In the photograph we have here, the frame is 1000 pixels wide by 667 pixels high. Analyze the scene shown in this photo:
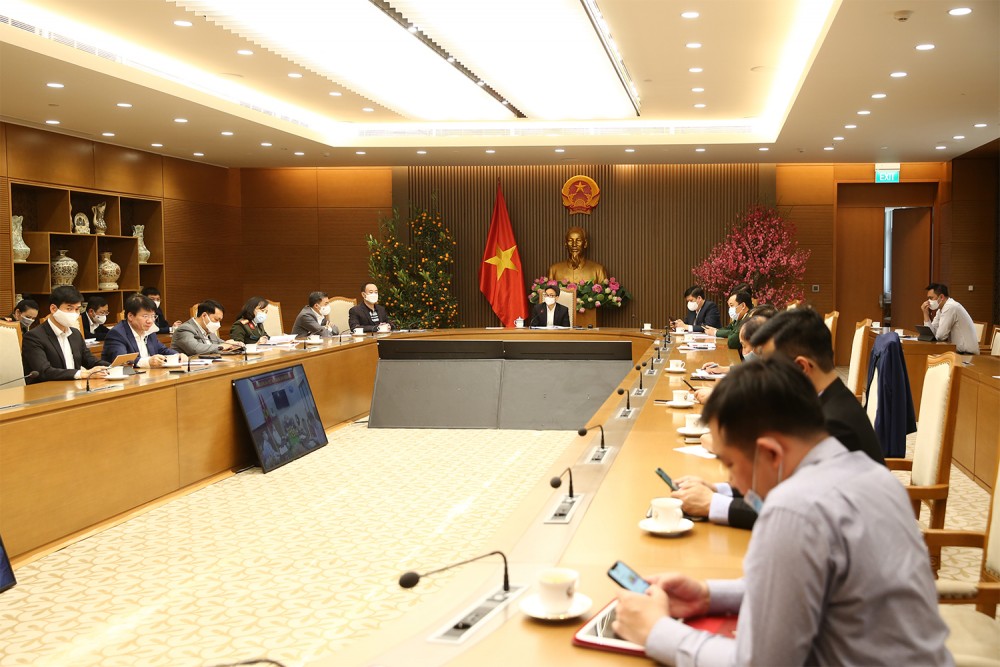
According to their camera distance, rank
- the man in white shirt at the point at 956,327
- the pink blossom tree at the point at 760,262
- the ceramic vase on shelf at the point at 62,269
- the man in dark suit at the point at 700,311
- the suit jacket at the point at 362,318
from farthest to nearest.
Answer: the pink blossom tree at the point at 760,262 < the suit jacket at the point at 362,318 < the man in dark suit at the point at 700,311 < the ceramic vase on shelf at the point at 62,269 < the man in white shirt at the point at 956,327

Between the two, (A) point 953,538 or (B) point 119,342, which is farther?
(B) point 119,342

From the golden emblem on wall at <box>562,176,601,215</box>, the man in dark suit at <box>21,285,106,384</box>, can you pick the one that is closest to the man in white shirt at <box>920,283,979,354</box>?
the golden emblem on wall at <box>562,176,601,215</box>

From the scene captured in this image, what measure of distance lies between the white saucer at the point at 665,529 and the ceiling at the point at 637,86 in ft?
12.2

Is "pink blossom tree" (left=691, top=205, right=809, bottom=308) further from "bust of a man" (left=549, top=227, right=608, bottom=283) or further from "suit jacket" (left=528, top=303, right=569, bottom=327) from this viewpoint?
"suit jacket" (left=528, top=303, right=569, bottom=327)

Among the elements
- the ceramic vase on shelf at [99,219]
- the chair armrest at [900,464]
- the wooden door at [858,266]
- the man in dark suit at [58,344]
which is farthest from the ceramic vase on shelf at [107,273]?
the wooden door at [858,266]

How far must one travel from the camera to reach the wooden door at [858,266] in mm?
12664

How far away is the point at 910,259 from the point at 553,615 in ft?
40.5

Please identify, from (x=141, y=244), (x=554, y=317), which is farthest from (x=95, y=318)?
(x=554, y=317)

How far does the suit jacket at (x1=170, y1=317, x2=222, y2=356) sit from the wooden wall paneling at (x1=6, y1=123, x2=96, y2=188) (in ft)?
9.20

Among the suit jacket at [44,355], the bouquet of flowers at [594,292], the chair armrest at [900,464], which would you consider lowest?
the chair armrest at [900,464]

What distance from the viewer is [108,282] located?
9.86 meters

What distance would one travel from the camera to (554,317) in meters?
10.4

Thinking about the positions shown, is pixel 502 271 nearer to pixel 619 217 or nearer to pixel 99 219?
pixel 619 217

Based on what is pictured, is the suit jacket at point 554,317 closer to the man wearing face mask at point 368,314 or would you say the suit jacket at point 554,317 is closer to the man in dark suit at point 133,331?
the man wearing face mask at point 368,314
